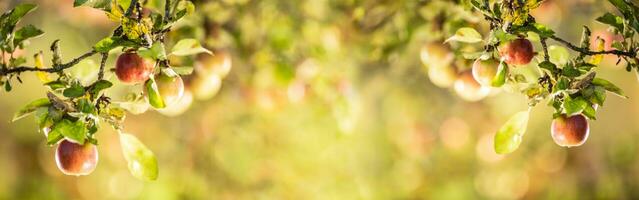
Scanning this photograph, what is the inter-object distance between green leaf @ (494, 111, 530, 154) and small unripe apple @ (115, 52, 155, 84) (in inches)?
14.7

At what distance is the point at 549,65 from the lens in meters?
0.85

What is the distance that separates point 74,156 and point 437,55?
0.55 meters

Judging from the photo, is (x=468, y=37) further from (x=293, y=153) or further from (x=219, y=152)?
(x=293, y=153)

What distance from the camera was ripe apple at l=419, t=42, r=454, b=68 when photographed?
1187mm

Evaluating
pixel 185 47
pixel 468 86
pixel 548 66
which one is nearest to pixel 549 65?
pixel 548 66

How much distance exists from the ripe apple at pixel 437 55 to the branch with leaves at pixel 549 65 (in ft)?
0.85

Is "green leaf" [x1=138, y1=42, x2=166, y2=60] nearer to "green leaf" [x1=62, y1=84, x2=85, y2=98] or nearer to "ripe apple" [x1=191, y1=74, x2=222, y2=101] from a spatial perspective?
"green leaf" [x1=62, y1=84, x2=85, y2=98]

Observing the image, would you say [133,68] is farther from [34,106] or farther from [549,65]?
[549,65]

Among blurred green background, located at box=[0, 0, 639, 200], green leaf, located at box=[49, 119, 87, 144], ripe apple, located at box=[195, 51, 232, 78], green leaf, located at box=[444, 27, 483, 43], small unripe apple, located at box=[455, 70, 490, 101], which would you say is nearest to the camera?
green leaf, located at box=[49, 119, 87, 144]

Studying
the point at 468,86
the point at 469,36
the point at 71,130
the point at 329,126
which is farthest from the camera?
the point at 329,126

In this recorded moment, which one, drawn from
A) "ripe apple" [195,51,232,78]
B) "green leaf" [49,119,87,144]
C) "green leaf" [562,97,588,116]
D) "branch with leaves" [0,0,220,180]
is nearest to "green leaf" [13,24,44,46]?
"branch with leaves" [0,0,220,180]

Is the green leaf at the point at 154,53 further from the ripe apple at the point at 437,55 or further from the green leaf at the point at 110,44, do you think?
the ripe apple at the point at 437,55

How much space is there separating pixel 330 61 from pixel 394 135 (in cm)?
106

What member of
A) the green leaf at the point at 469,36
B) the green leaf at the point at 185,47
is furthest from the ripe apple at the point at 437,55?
the green leaf at the point at 185,47
